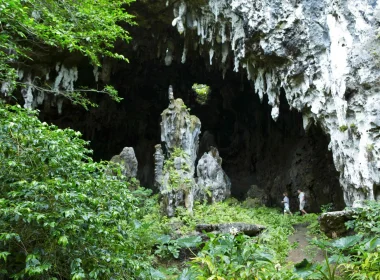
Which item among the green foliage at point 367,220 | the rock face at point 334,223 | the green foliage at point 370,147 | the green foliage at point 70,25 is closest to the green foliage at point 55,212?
the green foliage at point 70,25

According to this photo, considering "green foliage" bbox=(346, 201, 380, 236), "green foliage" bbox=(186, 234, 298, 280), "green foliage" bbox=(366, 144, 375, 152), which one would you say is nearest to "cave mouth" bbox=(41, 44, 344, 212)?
"green foliage" bbox=(366, 144, 375, 152)

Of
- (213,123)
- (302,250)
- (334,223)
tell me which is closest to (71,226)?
(334,223)

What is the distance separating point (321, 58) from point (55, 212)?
8.43m

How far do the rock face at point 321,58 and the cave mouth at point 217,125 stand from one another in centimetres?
459

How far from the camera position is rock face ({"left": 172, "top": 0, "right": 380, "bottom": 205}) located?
9.13 metres

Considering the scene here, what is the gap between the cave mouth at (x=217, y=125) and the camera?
16516 millimetres

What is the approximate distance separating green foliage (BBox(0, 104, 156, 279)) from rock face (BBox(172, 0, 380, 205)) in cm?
624

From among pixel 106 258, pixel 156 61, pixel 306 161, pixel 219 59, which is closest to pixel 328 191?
pixel 306 161

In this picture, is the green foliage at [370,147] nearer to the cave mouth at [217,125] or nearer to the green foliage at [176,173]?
the green foliage at [176,173]

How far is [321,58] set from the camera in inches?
408

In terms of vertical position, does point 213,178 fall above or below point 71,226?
above

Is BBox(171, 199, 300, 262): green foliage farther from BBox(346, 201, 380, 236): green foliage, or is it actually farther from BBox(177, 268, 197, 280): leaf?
BBox(177, 268, 197, 280): leaf

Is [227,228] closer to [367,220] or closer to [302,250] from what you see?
[302,250]

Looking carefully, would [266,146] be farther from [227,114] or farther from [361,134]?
[361,134]
